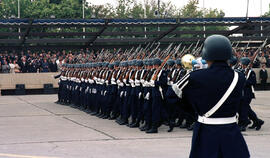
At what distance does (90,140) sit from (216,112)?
7.74 m

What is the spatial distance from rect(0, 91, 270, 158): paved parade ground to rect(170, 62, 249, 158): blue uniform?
16.3ft

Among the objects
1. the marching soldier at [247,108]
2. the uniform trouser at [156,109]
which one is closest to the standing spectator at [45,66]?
the uniform trouser at [156,109]

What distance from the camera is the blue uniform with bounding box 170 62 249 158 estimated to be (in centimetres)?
521

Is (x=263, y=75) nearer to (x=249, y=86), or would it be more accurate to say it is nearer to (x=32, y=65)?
(x=32, y=65)

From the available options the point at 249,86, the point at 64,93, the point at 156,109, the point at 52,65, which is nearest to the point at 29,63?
the point at 52,65

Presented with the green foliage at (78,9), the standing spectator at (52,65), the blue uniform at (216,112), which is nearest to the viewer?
the blue uniform at (216,112)

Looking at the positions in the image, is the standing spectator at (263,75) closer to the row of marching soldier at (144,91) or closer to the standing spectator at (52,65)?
the standing spectator at (52,65)

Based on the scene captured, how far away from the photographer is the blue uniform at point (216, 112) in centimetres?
521

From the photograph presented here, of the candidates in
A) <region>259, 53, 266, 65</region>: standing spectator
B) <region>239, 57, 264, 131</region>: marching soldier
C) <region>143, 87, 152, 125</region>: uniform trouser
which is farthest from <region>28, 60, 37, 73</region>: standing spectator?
<region>239, 57, 264, 131</region>: marching soldier

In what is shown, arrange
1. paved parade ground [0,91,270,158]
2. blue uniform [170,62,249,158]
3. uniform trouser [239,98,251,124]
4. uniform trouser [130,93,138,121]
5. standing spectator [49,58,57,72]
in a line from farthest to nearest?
standing spectator [49,58,57,72], uniform trouser [130,93,138,121], uniform trouser [239,98,251,124], paved parade ground [0,91,270,158], blue uniform [170,62,249,158]

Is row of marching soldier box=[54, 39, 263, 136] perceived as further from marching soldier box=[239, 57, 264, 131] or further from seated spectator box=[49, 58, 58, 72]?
seated spectator box=[49, 58, 58, 72]

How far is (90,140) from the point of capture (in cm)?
1277

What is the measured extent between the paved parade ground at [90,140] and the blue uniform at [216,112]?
4.98 m

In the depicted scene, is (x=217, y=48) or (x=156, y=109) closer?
(x=217, y=48)
